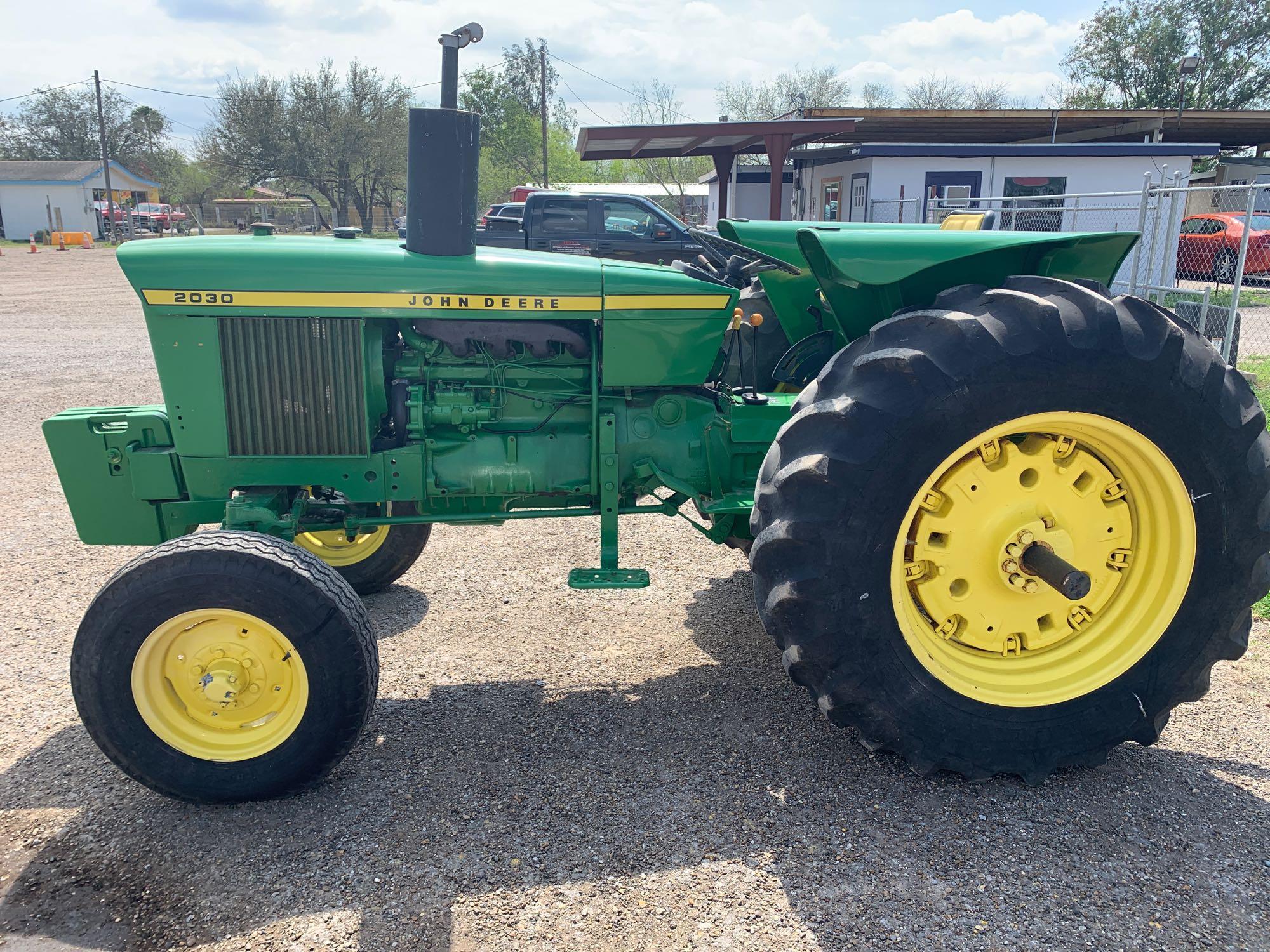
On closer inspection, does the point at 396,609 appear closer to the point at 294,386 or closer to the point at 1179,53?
the point at 294,386

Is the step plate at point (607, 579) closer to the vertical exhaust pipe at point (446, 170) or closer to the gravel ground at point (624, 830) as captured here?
the gravel ground at point (624, 830)

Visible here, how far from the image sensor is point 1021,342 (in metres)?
2.60

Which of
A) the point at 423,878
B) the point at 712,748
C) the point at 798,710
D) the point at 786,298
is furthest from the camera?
the point at 786,298

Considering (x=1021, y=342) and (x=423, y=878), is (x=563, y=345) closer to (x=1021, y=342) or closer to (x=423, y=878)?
(x=1021, y=342)

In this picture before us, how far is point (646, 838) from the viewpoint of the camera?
2.63m

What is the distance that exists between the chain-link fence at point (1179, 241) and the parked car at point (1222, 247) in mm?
20

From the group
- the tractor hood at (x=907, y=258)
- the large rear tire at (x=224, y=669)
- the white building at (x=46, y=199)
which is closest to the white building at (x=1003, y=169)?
the tractor hood at (x=907, y=258)

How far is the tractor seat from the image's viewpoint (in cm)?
380

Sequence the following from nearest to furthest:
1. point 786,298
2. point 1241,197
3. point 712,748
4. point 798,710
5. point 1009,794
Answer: point 1009,794 → point 712,748 → point 798,710 → point 786,298 → point 1241,197

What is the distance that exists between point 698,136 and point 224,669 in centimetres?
1471

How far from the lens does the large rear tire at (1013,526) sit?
261cm

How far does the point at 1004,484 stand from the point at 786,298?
4.79ft

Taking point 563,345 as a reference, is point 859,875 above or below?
below

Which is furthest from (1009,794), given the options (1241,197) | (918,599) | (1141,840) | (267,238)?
(1241,197)
